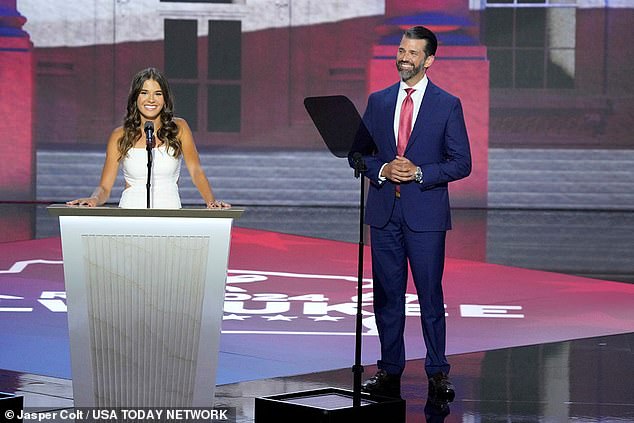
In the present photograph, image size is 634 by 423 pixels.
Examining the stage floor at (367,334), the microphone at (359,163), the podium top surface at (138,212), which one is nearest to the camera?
the podium top surface at (138,212)

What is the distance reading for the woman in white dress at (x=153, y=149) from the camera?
429 centimetres

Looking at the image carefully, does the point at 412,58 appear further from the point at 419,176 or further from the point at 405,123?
the point at 419,176

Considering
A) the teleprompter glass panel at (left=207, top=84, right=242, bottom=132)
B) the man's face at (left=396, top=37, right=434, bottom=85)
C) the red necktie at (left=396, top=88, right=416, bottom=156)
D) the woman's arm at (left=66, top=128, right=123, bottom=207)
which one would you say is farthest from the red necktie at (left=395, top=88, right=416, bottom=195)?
the teleprompter glass panel at (left=207, top=84, right=242, bottom=132)

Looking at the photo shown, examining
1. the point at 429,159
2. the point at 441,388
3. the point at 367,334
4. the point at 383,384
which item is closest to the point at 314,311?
the point at 367,334

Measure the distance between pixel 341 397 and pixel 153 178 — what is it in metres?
1.11

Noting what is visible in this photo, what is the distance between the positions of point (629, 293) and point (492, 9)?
293 inches

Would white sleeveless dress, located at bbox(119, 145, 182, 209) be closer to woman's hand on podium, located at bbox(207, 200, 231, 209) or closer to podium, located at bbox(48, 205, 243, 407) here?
woman's hand on podium, located at bbox(207, 200, 231, 209)

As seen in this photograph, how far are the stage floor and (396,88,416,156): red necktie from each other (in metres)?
1.02

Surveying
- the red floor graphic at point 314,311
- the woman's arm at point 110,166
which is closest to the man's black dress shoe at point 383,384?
the red floor graphic at point 314,311

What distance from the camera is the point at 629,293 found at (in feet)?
26.1

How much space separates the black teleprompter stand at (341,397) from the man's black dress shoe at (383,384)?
0.51 meters

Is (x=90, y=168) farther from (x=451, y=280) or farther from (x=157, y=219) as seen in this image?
(x=157, y=219)

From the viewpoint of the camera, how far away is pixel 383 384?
191 inches

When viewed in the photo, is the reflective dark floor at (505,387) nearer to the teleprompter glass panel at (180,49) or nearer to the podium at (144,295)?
the podium at (144,295)
